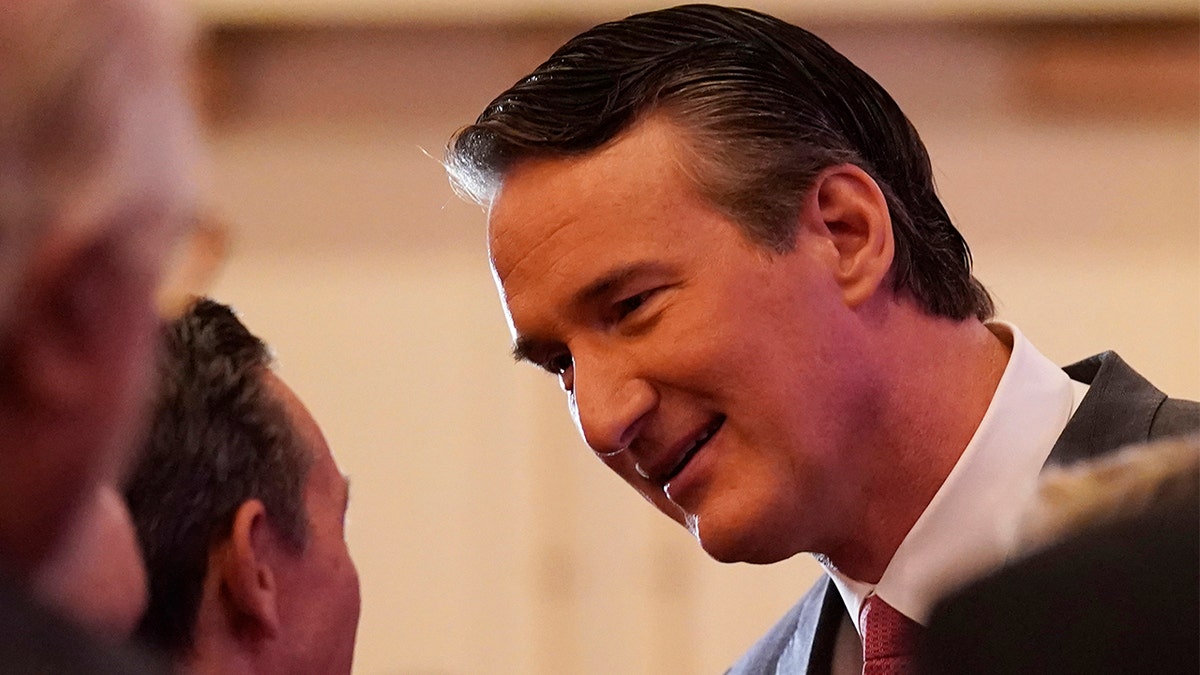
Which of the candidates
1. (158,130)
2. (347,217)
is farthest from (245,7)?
(158,130)

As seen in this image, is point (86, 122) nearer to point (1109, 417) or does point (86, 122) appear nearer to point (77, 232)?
point (77, 232)

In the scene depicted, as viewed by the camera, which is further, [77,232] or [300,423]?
[300,423]

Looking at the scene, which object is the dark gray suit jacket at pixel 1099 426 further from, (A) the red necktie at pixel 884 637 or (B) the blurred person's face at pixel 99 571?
(B) the blurred person's face at pixel 99 571

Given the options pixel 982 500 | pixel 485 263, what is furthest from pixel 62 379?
pixel 485 263

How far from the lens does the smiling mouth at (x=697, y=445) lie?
66.9 inches

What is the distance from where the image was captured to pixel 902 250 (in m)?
1.82

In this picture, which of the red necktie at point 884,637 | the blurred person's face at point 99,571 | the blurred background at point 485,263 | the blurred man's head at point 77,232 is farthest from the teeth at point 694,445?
the blurred background at point 485,263

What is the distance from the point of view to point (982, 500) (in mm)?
1718

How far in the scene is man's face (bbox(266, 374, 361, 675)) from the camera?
5.40ft

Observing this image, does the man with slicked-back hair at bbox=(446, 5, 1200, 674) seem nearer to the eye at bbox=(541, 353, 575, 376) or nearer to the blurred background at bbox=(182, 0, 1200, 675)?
the eye at bbox=(541, 353, 575, 376)

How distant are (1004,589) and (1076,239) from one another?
3905 mm

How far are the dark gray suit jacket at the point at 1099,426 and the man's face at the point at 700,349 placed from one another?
196 mm

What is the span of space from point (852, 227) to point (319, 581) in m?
0.72

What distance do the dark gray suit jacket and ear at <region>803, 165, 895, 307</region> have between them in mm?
271
